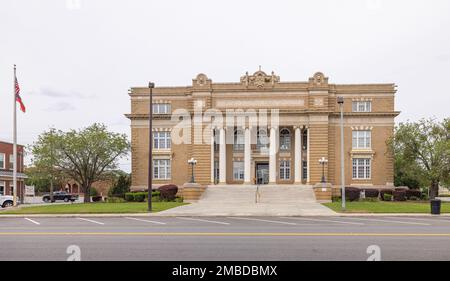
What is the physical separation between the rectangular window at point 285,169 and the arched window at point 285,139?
65.5 inches

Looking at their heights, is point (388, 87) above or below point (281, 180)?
above

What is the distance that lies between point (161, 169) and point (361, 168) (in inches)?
916

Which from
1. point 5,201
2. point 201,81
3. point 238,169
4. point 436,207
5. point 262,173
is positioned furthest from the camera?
point 262,173

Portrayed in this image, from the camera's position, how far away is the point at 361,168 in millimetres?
58188

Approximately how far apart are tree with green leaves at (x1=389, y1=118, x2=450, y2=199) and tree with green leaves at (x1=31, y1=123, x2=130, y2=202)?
2933 centimetres

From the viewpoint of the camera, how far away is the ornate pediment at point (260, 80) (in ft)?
190

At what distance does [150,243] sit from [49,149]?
40329mm

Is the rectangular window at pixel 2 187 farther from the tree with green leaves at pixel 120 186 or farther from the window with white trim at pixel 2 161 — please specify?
the tree with green leaves at pixel 120 186

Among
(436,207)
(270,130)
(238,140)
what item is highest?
(270,130)

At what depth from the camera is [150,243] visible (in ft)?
47.1

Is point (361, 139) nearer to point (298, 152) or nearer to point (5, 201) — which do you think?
point (298, 152)

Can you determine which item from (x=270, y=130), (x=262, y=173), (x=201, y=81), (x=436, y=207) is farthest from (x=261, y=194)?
(x=436, y=207)
